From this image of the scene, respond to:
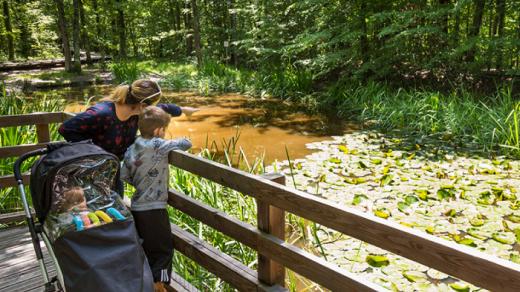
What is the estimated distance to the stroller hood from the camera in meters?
2.33

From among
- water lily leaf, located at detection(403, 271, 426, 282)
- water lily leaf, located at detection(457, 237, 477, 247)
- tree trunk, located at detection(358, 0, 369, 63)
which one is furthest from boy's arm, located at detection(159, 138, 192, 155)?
tree trunk, located at detection(358, 0, 369, 63)

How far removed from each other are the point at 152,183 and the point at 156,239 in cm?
37

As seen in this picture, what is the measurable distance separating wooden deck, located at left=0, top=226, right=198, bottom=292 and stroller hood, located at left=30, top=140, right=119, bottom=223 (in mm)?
1038

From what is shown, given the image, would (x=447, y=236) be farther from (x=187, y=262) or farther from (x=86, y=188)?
(x=86, y=188)

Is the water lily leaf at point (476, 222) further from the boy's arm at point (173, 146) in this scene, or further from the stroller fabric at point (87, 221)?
the stroller fabric at point (87, 221)

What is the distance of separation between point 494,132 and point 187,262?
6.06 m

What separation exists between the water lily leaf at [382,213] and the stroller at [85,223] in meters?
2.96

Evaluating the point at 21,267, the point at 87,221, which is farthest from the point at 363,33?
the point at 87,221

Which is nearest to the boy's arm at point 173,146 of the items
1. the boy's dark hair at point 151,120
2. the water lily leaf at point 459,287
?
the boy's dark hair at point 151,120

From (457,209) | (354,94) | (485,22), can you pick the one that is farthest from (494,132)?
(485,22)

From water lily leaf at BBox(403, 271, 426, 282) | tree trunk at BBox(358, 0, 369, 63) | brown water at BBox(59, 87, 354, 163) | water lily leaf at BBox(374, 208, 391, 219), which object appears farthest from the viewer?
tree trunk at BBox(358, 0, 369, 63)

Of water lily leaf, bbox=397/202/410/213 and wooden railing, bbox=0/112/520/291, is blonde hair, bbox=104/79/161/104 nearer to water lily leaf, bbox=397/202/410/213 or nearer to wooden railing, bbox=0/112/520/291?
wooden railing, bbox=0/112/520/291

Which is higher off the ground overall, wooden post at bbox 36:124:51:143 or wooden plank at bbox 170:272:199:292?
wooden post at bbox 36:124:51:143

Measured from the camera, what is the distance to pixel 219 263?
271 centimetres
